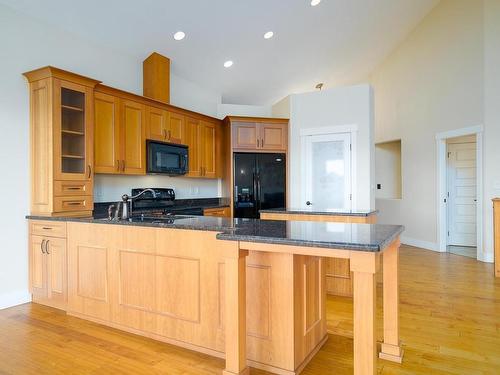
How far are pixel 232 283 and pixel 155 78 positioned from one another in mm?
3369

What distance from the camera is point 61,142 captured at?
3.14 m

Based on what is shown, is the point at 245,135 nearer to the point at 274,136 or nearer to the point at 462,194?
the point at 274,136

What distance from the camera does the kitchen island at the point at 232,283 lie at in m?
1.57

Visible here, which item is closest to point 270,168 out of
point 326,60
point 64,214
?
point 326,60

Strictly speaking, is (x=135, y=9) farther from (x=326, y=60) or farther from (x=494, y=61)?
(x=494, y=61)

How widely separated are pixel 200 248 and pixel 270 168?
10.6 ft

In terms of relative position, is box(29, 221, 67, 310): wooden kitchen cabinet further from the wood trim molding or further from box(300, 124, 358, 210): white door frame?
box(300, 124, 358, 210): white door frame

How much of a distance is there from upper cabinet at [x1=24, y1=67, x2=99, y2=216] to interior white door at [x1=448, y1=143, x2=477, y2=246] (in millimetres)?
5990

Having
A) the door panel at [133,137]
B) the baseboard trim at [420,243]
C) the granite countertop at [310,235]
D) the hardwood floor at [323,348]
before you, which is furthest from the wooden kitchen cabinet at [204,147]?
the baseboard trim at [420,243]

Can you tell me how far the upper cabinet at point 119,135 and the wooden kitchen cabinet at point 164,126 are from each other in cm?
10

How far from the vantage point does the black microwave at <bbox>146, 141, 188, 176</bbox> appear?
13.3 ft

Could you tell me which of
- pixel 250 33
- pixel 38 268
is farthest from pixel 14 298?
pixel 250 33

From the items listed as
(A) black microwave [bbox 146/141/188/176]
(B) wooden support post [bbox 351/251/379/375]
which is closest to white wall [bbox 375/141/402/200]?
(A) black microwave [bbox 146/141/188/176]

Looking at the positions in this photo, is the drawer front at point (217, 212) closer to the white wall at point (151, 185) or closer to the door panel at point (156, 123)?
the white wall at point (151, 185)
